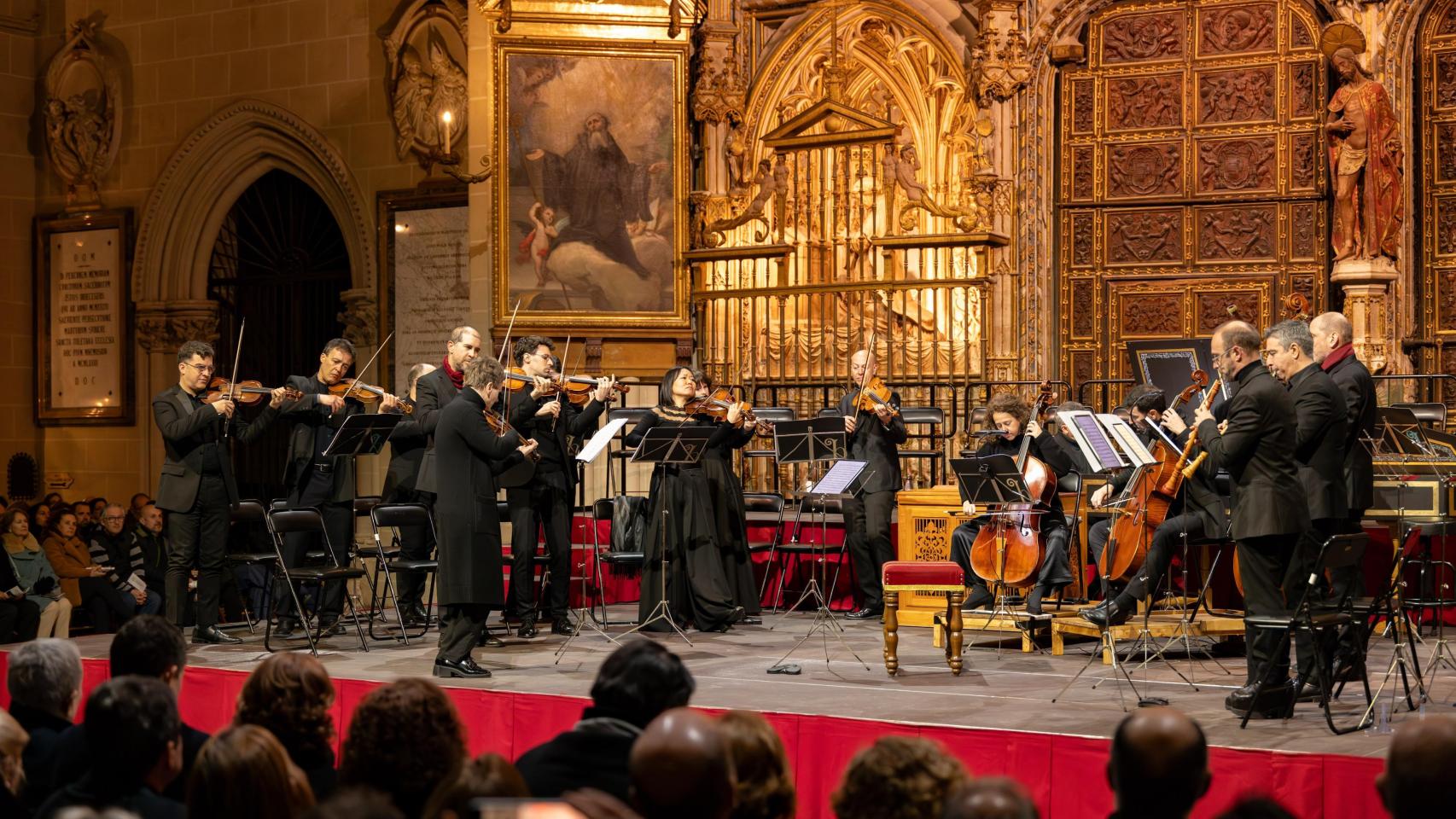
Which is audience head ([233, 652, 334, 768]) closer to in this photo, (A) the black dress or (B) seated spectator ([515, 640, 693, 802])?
(B) seated spectator ([515, 640, 693, 802])

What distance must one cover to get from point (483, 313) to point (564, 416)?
369 cm

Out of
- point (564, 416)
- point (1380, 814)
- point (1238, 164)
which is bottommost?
point (1380, 814)

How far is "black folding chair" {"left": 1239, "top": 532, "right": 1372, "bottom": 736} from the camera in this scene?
6.20 m

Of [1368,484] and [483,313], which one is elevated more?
[483,313]

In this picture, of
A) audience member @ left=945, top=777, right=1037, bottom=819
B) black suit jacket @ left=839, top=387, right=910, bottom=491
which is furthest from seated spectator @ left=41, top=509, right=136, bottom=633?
audience member @ left=945, top=777, right=1037, bottom=819

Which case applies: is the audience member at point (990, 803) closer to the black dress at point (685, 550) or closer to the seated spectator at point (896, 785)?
the seated spectator at point (896, 785)

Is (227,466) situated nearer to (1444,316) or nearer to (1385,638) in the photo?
(1385,638)

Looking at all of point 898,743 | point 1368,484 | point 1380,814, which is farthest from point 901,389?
point 898,743

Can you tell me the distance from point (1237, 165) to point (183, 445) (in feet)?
26.3

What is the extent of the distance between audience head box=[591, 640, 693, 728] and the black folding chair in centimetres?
327

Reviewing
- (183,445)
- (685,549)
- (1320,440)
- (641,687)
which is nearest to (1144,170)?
(685,549)

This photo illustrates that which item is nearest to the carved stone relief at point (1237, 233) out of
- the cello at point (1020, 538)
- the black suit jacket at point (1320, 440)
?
the cello at point (1020, 538)

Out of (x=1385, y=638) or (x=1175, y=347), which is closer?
(x=1385, y=638)

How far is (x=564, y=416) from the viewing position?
9961mm
